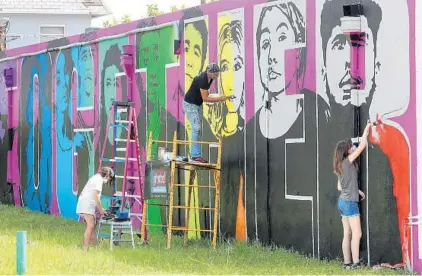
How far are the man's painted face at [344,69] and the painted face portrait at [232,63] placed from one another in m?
2.38

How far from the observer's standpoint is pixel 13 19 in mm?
57844

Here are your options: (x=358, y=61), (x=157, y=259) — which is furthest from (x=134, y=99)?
(x=358, y=61)

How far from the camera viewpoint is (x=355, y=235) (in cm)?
1402

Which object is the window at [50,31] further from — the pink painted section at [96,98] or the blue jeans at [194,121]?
the blue jeans at [194,121]

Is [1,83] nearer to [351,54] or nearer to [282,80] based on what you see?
[282,80]

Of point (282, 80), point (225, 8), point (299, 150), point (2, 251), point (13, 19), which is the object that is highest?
point (13, 19)

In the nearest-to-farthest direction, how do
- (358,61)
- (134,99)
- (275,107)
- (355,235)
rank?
(355,235) < (358,61) < (275,107) < (134,99)

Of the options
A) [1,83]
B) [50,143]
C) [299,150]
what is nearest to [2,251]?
[299,150]

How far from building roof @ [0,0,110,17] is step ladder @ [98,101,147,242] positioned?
3713 cm

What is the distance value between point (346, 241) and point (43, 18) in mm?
45487

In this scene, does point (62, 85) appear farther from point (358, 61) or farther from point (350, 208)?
point (350, 208)

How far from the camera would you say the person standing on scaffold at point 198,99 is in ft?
54.1

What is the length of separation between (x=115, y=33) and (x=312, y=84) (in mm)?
6758

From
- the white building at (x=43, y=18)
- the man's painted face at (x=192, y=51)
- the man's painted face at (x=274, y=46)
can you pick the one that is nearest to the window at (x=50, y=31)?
the white building at (x=43, y=18)
